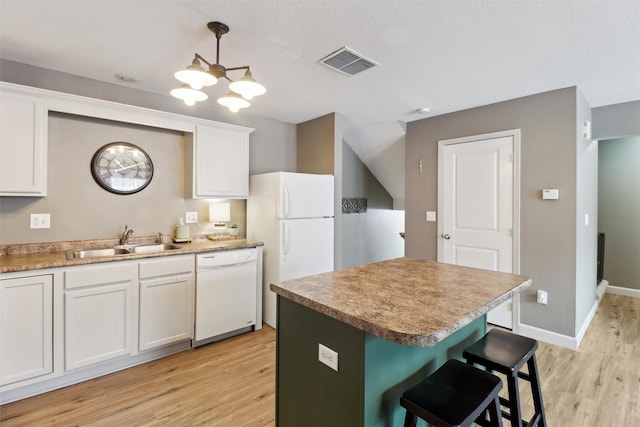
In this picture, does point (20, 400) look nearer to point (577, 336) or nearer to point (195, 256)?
point (195, 256)

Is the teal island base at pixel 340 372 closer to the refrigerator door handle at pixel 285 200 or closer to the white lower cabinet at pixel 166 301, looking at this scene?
the white lower cabinet at pixel 166 301

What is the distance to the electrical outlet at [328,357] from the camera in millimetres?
1285

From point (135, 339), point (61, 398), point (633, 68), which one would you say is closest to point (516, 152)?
point (633, 68)

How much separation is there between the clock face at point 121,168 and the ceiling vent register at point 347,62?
1.98 metres

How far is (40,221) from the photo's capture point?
2549 millimetres

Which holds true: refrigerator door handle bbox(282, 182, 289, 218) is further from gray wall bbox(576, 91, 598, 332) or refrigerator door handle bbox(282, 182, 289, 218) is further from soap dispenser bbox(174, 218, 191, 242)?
gray wall bbox(576, 91, 598, 332)

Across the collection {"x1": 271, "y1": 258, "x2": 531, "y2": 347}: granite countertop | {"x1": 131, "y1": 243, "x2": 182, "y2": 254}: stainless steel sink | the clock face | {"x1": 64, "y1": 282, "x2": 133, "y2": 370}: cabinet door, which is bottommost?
{"x1": 64, "y1": 282, "x2": 133, "y2": 370}: cabinet door

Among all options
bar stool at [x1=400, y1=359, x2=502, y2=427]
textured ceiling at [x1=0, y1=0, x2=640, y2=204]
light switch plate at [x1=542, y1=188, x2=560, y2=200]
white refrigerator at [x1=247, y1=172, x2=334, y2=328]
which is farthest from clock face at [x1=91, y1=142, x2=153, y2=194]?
light switch plate at [x1=542, y1=188, x2=560, y2=200]

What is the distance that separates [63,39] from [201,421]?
Result: 2.69 meters

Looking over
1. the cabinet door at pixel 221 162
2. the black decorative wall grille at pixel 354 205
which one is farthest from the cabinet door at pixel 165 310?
the black decorative wall grille at pixel 354 205

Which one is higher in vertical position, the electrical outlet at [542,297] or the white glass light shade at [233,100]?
the white glass light shade at [233,100]

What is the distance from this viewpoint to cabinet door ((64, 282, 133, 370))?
221 centimetres

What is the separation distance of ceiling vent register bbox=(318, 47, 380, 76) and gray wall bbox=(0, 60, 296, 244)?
1.65 m

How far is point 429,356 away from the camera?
1541 millimetres
